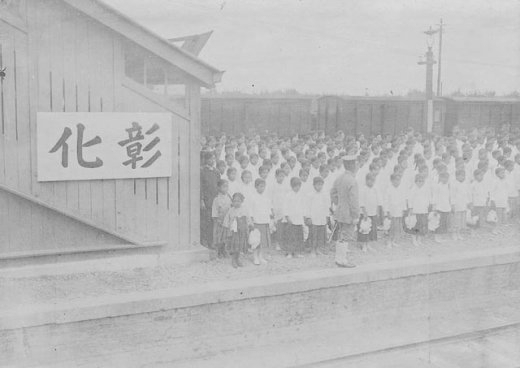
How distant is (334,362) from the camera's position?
664 cm

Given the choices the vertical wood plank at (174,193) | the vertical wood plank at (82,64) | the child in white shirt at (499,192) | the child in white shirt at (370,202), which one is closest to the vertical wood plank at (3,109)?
the vertical wood plank at (82,64)

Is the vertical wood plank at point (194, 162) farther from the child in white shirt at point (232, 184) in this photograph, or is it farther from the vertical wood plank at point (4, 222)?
the vertical wood plank at point (4, 222)

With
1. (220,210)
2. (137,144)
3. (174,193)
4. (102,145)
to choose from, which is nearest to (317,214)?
(220,210)

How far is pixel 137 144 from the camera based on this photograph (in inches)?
306

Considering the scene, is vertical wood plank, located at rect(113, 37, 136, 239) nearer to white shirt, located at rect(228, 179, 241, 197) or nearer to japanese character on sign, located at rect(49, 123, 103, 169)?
japanese character on sign, located at rect(49, 123, 103, 169)

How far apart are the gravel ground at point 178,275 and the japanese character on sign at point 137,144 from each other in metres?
1.45

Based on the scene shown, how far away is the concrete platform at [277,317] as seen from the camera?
20.2 feet

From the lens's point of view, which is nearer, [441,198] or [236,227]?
[236,227]

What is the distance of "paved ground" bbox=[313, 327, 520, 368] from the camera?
6602 millimetres

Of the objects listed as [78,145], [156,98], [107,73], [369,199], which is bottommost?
[369,199]

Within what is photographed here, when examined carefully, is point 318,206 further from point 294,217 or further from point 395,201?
point 395,201

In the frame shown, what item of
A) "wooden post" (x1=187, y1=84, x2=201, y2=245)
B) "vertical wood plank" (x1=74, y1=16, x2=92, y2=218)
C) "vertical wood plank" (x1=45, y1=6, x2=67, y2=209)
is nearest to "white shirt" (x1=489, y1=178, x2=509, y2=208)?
"wooden post" (x1=187, y1=84, x2=201, y2=245)

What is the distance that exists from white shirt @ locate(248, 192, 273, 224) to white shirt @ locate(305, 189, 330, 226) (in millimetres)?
700

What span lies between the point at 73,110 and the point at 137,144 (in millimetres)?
898
